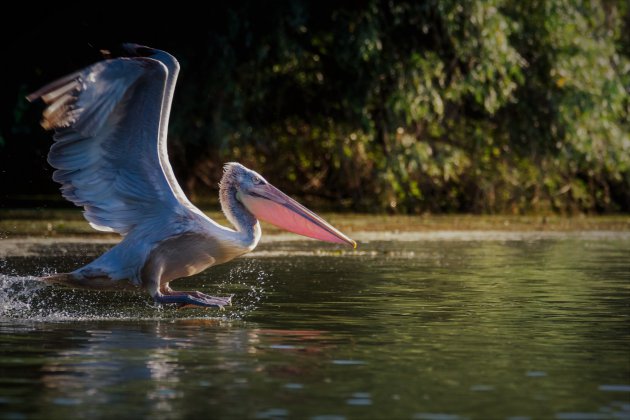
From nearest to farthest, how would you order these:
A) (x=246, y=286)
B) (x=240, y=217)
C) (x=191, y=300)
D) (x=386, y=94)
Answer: (x=191, y=300) → (x=240, y=217) → (x=246, y=286) → (x=386, y=94)

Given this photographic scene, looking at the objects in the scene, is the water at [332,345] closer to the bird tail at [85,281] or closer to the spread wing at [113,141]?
the bird tail at [85,281]

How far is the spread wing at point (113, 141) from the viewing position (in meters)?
10.0

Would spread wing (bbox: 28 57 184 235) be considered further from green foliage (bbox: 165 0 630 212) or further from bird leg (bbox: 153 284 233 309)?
green foliage (bbox: 165 0 630 212)

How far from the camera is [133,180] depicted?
1048 centimetres

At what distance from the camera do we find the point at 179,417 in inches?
237

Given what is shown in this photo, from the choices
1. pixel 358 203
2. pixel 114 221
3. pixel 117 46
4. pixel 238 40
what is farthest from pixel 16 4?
pixel 114 221

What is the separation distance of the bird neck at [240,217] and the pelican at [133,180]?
1 cm

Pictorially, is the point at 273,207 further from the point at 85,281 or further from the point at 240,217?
the point at 85,281

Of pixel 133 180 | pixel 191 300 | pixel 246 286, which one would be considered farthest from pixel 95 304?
pixel 246 286

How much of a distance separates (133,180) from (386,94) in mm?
12317

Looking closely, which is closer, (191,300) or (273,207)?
(191,300)

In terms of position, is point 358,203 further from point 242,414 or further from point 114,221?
point 242,414

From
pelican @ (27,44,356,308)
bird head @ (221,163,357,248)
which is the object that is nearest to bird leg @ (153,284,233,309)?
pelican @ (27,44,356,308)

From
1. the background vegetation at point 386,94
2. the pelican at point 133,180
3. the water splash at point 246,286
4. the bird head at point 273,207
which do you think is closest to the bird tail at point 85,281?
the pelican at point 133,180
